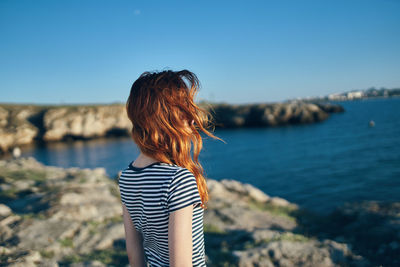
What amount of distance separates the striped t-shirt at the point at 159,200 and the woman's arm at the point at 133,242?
0.14m

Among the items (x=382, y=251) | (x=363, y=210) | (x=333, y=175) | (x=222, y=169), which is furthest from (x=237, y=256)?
(x=222, y=169)

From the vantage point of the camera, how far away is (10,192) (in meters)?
9.84

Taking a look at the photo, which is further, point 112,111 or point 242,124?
point 242,124

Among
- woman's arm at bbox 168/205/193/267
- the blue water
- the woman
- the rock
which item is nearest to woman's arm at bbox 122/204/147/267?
the woman

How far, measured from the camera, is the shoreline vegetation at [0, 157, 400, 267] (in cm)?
545

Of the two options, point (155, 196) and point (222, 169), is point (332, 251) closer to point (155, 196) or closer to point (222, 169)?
point (155, 196)

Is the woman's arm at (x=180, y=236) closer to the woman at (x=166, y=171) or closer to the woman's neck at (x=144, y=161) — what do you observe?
the woman at (x=166, y=171)

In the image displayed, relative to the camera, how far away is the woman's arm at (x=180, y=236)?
139 cm

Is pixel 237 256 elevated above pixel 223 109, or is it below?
below

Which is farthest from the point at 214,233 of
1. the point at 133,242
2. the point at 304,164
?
the point at 304,164

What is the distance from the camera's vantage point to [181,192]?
1394 mm

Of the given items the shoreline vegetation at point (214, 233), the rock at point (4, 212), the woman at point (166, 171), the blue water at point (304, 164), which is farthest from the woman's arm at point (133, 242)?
the blue water at point (304, 164)

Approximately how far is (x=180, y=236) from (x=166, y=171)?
37 centimetres

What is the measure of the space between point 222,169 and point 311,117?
172ft
